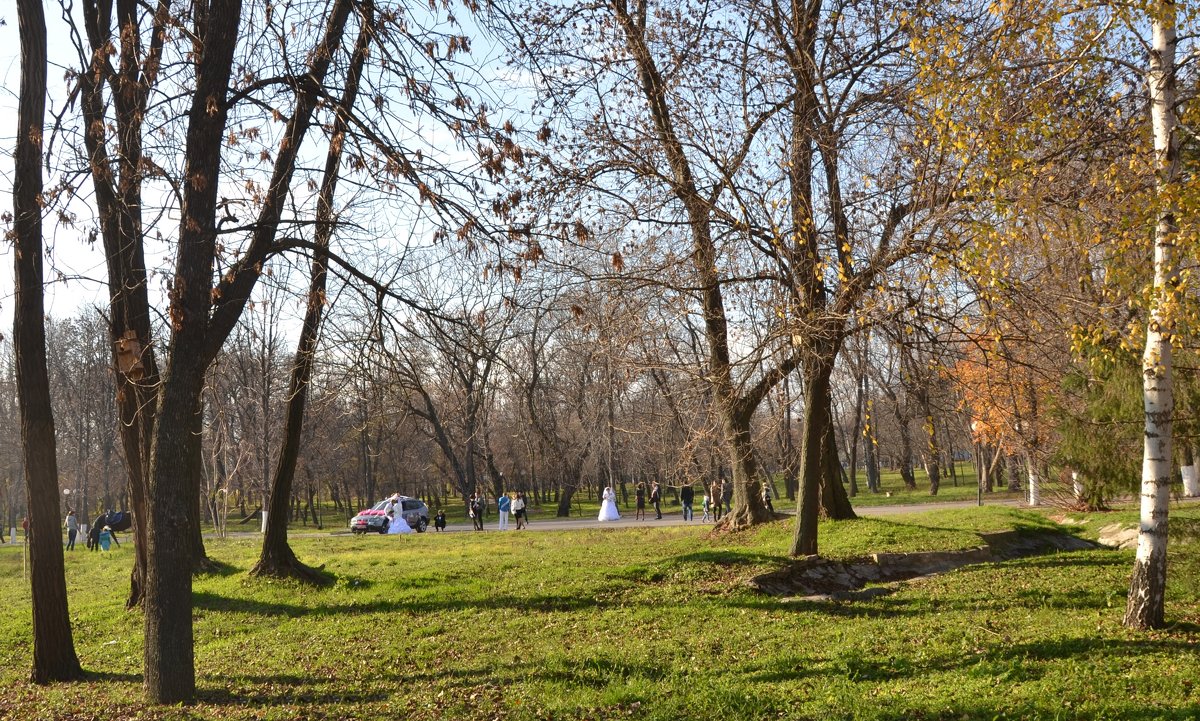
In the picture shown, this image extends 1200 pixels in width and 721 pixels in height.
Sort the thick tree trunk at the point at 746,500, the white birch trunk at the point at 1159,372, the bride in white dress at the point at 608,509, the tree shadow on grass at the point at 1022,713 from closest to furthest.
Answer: the tree shadow on grass at the point at 1022,713, the white birch trunk at the point at 1159,372, the thick tree trunk at the point at 746,500, the bride in white dress at the point at 608,509

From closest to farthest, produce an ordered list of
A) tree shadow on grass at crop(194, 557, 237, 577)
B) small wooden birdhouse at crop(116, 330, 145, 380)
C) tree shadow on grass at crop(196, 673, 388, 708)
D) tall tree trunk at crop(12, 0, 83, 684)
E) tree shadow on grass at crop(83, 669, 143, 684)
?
tree shadow on grass at crop(196, 673, 388, 708)
small wooden birdhouse at crop(116, 330, 145, 380)
tree shadow on grass at crop(83, 669, 143, 684)
tall tree trunk at crop(12, 0, 83, 684)
tree shadow on grass at crop(194, 557, 237, 577)

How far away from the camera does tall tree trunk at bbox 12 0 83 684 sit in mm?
9406

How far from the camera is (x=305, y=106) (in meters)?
8.60

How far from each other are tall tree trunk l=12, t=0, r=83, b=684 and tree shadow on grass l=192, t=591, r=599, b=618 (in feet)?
10.8

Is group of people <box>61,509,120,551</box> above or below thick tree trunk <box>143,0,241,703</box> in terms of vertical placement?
below

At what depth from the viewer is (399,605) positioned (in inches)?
482

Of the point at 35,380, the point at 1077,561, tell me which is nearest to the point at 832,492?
the point at 1077,561

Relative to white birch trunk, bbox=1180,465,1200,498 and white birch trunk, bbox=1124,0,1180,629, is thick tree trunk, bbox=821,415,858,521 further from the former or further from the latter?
white birch trunk, bbox=1180,465,1200,498

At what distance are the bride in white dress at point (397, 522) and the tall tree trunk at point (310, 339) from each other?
20315 mm

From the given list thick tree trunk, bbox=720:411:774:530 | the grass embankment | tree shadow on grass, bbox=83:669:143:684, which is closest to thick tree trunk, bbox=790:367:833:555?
the grass embankment

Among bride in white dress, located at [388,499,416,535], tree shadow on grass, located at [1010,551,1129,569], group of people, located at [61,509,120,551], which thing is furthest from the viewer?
bride in white dress, located at [388,499,416,535]

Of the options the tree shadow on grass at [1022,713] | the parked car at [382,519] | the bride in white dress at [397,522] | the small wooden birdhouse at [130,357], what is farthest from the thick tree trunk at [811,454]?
the parked car at [382,519]

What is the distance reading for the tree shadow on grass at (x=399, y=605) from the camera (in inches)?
449

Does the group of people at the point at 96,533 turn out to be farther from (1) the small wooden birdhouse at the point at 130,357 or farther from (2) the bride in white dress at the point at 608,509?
(1) the small wooden birdhouse at the point at 130,357
